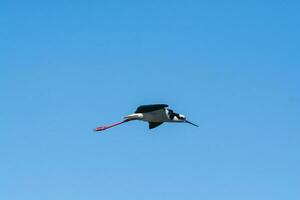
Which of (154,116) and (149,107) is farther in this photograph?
(154,116)

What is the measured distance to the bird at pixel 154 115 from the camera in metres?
83.1

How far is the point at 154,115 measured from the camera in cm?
8412

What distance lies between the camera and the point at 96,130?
87.1 m

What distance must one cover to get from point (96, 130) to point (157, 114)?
23.0 feet

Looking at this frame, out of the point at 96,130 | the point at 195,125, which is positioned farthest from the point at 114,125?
the point at 195,125

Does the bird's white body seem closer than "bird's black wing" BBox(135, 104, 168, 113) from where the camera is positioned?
No

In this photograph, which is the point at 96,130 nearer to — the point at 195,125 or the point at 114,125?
the point at 114,125

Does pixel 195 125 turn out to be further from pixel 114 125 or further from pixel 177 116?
pixel 114 125

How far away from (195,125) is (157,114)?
485cm

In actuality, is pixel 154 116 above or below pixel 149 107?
below

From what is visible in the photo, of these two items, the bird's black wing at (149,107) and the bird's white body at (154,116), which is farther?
the bird's white body at (154,116)

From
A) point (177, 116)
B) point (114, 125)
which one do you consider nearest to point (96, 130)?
point (114, 125)

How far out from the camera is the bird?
273 ft

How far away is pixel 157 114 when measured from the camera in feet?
277
